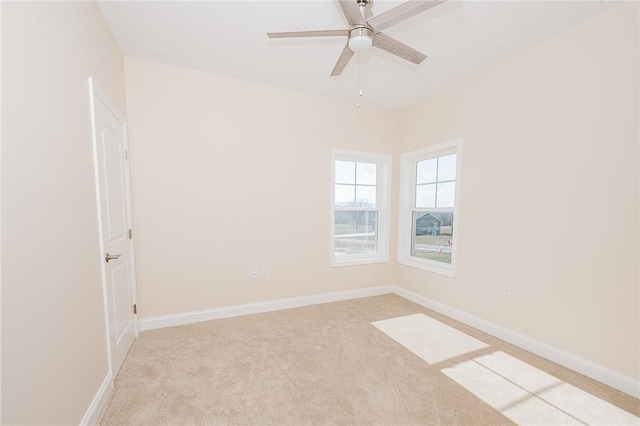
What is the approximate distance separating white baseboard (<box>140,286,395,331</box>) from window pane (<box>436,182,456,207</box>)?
4.88ft

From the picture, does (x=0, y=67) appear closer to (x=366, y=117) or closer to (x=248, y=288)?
(x=248, y=288)

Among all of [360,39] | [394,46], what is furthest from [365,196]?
[360,39]

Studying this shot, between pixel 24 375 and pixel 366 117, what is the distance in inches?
150

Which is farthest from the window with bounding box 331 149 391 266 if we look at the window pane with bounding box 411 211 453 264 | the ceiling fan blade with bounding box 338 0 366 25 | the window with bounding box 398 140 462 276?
the ceiling fan blade with bounding box 338 0 366 25

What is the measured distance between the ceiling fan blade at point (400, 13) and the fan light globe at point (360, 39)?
0.15 feet

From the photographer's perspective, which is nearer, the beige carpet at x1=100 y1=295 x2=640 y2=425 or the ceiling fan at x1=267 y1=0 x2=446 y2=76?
the ceiling fan at x1=267 y1=0 x2=446 y2=76

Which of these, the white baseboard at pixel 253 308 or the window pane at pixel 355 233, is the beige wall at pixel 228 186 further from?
the window pane at pixel 355 233

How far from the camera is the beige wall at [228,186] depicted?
269 centimetres

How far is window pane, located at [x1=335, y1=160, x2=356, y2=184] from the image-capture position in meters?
3.69

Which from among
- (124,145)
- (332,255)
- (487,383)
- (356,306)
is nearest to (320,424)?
(487,383)

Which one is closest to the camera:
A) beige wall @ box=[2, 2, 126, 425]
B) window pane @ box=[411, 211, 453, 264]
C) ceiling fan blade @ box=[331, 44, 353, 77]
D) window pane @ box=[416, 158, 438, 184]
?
beige wall @ box=[2, 2, 126, 425]

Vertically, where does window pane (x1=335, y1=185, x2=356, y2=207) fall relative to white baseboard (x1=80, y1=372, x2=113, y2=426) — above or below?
above

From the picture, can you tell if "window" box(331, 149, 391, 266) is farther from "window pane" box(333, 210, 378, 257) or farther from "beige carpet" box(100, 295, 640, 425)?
"beige carpet" box(100, 295, 640, 425)

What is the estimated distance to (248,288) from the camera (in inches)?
124
